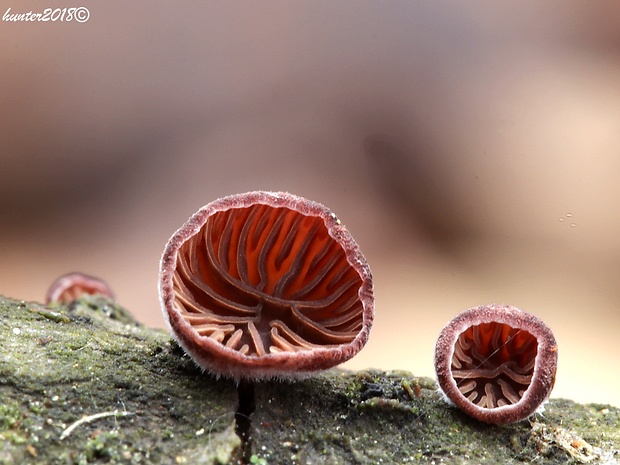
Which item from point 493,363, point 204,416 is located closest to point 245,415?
point 204,416

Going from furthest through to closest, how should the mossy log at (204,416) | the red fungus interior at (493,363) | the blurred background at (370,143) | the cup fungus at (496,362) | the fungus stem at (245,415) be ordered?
the blurred background at (370,143) → the red fungus interior at (493,363) → the cup fungus at (496,362) → the fungus stem at (245,415) → the mossy log at (204,416)

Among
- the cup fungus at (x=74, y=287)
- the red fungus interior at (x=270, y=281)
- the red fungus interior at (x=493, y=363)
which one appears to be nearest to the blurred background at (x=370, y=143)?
the cup fungus at (x=74, y=287)

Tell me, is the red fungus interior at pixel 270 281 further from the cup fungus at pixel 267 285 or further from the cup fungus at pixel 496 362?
the cup fungus at pixel 496 362

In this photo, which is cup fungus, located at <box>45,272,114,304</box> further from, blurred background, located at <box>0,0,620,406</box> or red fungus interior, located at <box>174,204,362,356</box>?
red fungus interior, located at <box>174,204,362,356</box>

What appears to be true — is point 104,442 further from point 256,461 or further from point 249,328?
point 249,328

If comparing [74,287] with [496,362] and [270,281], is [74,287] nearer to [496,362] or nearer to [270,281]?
[270,281]

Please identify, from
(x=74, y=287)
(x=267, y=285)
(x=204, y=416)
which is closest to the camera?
(x=204, y=416)

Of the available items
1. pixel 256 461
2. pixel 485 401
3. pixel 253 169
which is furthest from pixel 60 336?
pixel 253 169

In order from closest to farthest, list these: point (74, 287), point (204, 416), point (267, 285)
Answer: point (204, 416) → point (267, 285) → point (74, 287)
